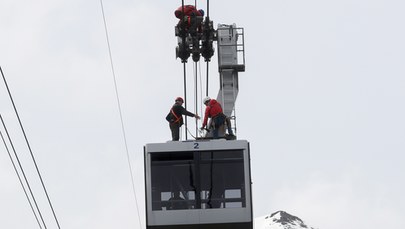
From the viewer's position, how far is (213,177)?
32.4 meters

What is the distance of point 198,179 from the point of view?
3225 cm

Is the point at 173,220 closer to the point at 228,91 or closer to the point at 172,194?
the point at 172,194

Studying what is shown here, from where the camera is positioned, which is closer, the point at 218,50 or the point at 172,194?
the point at 172,194

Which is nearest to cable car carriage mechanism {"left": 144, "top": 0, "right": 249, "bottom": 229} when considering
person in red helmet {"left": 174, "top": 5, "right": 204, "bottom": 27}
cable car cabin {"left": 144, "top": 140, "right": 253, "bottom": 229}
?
cable car cabin {"left": 144, "top": 140, "right": 253, "bottom": 229}

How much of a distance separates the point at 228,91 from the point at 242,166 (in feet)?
30.2

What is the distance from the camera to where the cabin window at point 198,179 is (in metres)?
32.2

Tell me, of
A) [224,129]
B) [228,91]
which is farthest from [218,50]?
[224,129]

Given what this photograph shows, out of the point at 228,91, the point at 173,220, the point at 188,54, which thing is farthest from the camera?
the point at 228,91

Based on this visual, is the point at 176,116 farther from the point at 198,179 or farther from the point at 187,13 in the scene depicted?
the point at 187,13

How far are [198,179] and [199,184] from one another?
0.13 m

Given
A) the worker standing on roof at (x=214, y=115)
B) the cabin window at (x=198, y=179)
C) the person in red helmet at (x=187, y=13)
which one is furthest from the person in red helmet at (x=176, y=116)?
the person in red helmet at (x=187, y=13)

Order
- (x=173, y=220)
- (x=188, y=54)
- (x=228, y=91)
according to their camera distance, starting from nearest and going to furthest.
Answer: (x=173, y=220)
(x=188, y=54)
(x=228, y=91)

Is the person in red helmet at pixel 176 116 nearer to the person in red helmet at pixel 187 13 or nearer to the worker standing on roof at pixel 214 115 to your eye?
the worker standing on roof at pixel 214 115

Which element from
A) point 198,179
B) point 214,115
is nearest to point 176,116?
point 214,115
